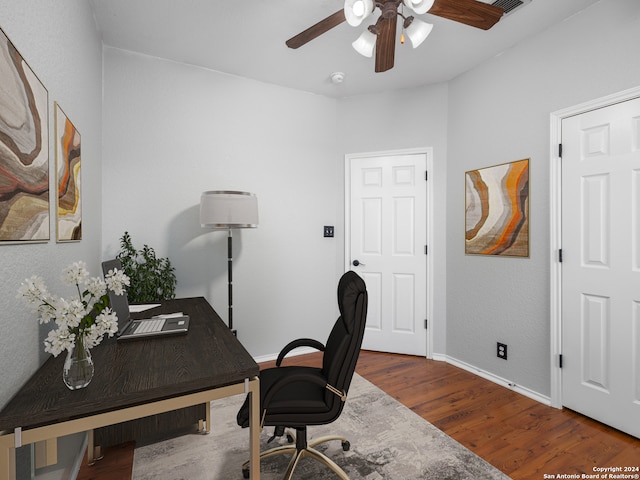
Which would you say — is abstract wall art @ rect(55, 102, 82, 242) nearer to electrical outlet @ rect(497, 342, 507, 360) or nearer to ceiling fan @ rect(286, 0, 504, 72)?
ceiling fan @ rect(286, 0, 504, 72)

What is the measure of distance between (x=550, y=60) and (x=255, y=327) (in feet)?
10.9

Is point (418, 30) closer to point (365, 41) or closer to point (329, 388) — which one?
point (365, 41)

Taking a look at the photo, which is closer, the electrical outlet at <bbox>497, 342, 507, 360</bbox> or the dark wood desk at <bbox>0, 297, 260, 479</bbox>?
the dark wood desk at <bbox>0, 297, 260, 479</bbox>

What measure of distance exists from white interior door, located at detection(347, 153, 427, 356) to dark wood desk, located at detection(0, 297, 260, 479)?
2.27 m

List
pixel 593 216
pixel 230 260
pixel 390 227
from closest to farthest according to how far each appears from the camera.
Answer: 1. pixel 593 216
2. pixel 230 260
3. pixel 390 227

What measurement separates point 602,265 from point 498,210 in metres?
0.83

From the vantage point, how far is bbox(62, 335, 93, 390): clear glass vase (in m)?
1.00

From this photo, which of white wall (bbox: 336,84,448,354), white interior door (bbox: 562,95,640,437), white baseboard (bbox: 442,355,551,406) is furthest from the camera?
white wall (bbox: 336,84,448,354)

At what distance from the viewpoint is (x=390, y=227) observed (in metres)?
3.47

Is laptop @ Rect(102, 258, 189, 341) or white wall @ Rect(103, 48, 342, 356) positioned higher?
white wall @ Rect(103, 48, 342, 356)

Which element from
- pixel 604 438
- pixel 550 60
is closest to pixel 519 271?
pixel 604 438

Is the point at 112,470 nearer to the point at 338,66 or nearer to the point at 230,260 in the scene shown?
the point at 230,260

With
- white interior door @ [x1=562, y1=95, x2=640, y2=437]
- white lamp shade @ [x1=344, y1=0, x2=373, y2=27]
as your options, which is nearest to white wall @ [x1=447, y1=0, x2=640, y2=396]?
white interior door @ [x1=562, y1=95, x2=640, y2=437]

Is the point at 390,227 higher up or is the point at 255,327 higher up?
the point at 390,227
